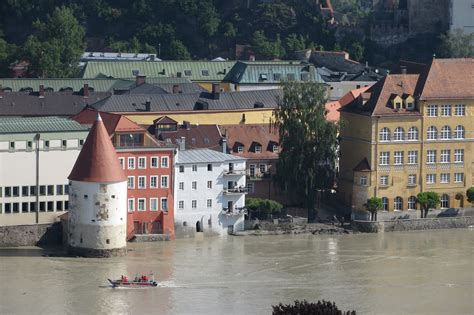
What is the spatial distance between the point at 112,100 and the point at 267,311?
2476 centimetres

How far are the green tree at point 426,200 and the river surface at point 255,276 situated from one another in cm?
288

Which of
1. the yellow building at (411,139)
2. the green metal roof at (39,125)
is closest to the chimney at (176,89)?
the yellow building at (411,139)

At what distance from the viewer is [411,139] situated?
8869 centimetres

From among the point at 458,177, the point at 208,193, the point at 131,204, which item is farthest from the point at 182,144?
the point at 458,177

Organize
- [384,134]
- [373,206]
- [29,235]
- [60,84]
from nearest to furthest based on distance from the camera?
[29,235]
[373,206]
[384,134]
[60,84]

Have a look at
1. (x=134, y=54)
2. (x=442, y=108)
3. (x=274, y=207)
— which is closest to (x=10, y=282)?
(x=274, y=207)

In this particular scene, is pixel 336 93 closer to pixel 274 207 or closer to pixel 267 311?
pixel 274 207

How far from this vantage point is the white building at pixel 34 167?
81.7 meters

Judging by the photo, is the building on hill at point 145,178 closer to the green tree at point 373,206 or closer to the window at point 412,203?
the green tree at point 373,206

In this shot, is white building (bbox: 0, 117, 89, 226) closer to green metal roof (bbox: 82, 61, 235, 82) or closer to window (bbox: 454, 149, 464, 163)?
window (bbox: 454, 149, 464, 163)

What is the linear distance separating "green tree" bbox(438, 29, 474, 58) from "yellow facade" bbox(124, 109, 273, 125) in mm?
22649

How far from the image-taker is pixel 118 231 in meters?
79.8

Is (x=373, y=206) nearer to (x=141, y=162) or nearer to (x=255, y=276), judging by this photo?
(x=141, y=162)

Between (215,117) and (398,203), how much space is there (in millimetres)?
10321
